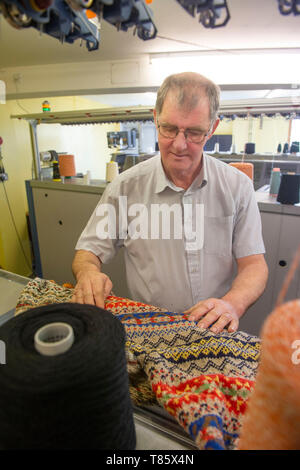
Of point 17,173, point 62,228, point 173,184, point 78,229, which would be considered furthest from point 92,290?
point 17,173

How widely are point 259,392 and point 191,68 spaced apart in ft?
2.01

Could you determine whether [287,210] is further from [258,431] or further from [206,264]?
[258,431]

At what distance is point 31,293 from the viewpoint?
67 cm

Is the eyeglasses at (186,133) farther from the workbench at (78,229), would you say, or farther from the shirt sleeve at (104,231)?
the workbench at (78,229)

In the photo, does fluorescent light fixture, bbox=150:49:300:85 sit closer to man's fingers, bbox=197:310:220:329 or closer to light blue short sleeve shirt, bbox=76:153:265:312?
light blue short sleeve shirt, bbox=76:153:265:312

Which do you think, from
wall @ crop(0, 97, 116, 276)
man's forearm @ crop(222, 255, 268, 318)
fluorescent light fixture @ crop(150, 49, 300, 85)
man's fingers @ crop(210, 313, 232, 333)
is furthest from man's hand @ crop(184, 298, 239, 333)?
wall @ crop(0, 97, 116, 276)

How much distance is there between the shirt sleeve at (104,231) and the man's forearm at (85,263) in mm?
16

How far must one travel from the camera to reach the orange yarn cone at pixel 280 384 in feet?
0.58

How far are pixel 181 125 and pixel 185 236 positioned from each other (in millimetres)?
292

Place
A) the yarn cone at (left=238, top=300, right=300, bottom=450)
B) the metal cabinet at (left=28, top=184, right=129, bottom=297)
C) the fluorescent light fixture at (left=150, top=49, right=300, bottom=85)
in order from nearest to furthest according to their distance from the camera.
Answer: the yarn cone at (left=238, top=300, right=300, bottom=450)
the fluorescent light fixture at (left=150, top=49, right=300, bottom=85)
the metal cabinet at (left=28, top=184, right=129, bottom=297)

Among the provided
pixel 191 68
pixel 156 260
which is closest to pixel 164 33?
pixel 191 68

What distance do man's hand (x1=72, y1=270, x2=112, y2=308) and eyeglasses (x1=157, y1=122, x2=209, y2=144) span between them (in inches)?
14.0

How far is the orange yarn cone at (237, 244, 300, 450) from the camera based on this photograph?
0.58 feet

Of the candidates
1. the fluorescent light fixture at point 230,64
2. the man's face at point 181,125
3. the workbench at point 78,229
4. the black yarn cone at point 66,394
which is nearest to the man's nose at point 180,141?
the man's face at point 181,125
